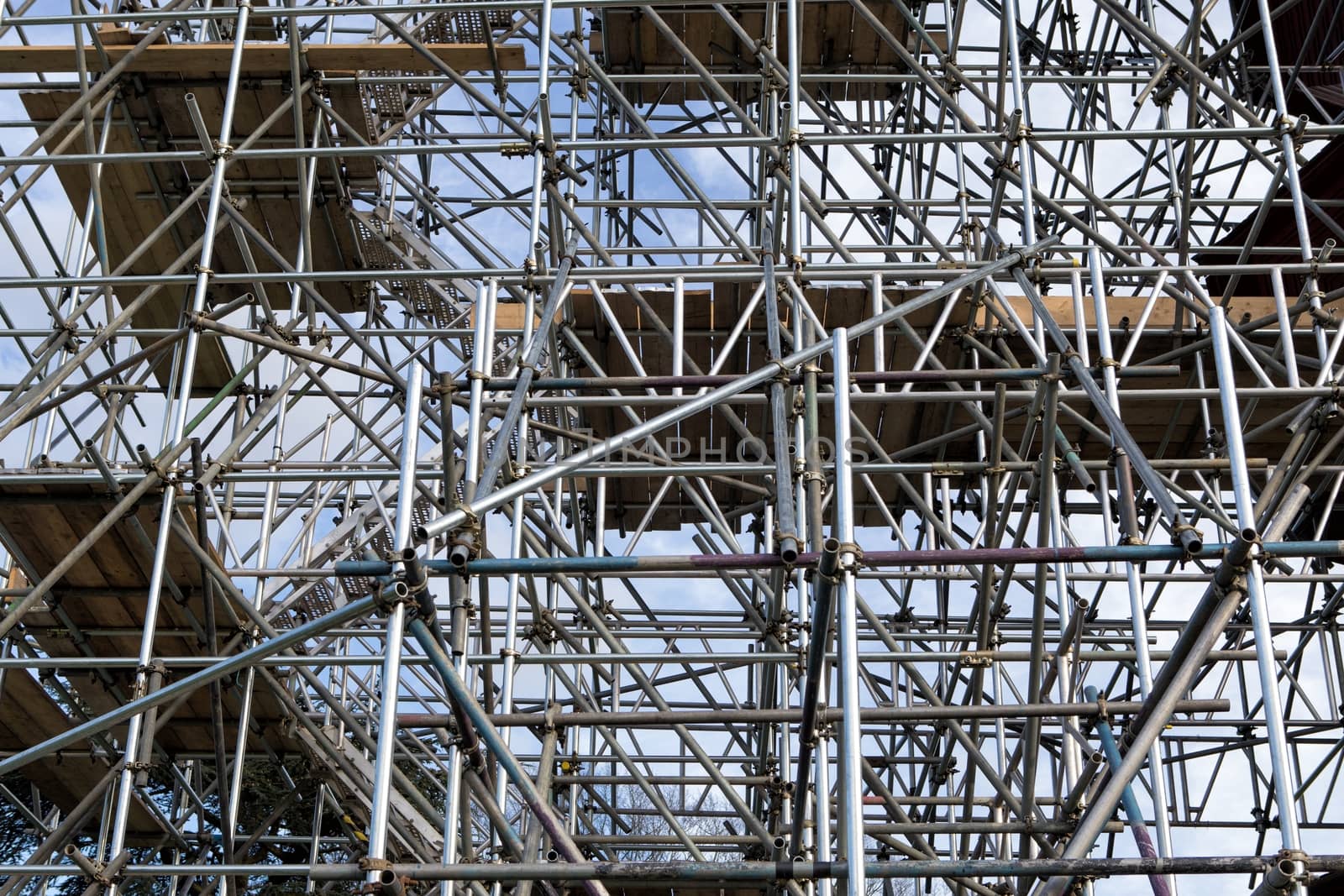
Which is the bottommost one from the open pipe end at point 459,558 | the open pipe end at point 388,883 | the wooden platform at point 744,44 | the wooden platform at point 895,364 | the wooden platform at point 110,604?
the open pipe end at point 388,883

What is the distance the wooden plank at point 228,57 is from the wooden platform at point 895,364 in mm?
2125

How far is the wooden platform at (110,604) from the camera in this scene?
29.8 feet

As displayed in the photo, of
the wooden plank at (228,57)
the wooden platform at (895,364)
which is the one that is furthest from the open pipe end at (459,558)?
the wooden plank at (228,57)

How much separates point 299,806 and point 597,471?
15.1 meters

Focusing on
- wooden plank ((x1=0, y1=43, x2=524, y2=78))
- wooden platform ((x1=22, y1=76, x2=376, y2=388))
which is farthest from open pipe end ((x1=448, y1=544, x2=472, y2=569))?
wooden platform ((x1=22, y1=76, x2=376, y2=388))

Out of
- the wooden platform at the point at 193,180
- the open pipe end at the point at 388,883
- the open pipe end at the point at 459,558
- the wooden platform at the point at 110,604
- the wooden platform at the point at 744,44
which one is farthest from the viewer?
the wooden platform at the point at 744,44

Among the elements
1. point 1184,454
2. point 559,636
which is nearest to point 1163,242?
point 1184,454

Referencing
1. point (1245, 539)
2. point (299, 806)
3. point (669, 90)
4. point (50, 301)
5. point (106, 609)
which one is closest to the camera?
point (1245, 539)

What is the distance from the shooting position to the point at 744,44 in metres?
13.3

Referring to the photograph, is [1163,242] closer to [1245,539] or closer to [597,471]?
[597,471]

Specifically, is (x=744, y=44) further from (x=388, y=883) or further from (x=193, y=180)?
(x=388, y=883)

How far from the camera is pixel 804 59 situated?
1364cm

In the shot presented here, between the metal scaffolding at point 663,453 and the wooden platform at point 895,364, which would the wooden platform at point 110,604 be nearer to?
the metal scaffolding at point 663,453

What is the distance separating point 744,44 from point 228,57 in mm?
4537
